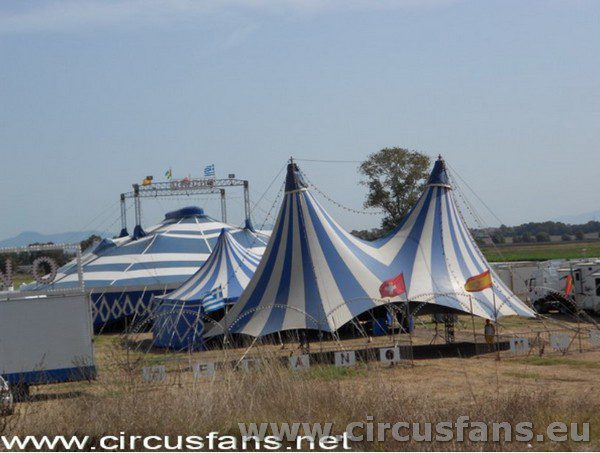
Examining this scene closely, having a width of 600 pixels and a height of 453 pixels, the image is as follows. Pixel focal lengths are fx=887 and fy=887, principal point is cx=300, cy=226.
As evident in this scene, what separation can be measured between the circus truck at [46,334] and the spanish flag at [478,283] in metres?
7.43

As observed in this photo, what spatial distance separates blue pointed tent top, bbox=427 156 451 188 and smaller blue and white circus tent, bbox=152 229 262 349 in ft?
18.0

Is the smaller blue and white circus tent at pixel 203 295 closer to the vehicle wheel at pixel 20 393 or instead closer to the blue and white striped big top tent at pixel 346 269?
the blue and white striped big top tent at pixel 346 269

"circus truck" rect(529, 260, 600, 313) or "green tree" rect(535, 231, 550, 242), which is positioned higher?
"green tree" rect(535, 231, 550, 242)

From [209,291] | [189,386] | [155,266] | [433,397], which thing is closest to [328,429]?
[189,386]

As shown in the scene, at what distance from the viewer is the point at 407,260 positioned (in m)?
17.9

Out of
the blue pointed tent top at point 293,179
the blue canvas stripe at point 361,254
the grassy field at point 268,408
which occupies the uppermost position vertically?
the blue pointed tent top at point 293,179

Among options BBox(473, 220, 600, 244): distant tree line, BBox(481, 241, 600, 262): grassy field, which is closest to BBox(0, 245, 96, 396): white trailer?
BBox(481, 241, 600, 262): grassy field

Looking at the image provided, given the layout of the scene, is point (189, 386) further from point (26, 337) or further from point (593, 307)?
point (593, 307)

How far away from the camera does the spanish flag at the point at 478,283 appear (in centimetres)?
1705

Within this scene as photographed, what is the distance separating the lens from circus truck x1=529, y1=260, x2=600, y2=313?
23766mm

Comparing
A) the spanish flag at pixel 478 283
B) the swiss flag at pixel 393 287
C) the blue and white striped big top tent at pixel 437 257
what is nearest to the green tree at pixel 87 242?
the blue and white striped big top tent at pixel 437 257

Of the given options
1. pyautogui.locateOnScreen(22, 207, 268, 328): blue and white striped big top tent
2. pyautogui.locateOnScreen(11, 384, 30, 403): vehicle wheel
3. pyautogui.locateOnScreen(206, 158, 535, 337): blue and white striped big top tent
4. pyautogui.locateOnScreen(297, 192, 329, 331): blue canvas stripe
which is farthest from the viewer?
pyautogui.locateOnScreen(22, 207, 268, 328): blue and white striped big top tent

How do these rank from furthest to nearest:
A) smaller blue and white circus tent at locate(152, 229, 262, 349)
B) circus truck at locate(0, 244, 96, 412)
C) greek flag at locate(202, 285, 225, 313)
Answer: smaller blue and white circus tent at locate(152, 229, 262, 349), greek flag at locate(202, 285, 225, 313), circus truck at locate(0, 244, 96, 412)

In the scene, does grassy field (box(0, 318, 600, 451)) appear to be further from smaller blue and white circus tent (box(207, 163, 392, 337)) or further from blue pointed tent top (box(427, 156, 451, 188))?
blue pointed tent top (box(427, 156, 451, 188))
